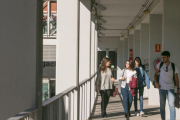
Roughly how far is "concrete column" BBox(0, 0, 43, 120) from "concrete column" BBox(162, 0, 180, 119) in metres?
6.19

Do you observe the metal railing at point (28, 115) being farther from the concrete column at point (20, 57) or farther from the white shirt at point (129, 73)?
the white shirt at point (129, 73)

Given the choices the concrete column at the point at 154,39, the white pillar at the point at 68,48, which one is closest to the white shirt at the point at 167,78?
the white pillar at the point at 68,48

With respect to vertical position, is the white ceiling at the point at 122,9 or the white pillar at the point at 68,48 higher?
the white ceiling at the point at 122,9

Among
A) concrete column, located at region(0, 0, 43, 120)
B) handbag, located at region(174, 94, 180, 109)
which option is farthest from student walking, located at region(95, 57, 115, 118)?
concrete column, located at region(0, 0, 43, 120)

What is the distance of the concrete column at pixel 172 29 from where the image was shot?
8.10 metres

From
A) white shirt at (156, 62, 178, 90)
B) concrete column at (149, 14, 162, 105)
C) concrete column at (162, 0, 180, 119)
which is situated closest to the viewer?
white shirt at (156, 62, 178, 90)

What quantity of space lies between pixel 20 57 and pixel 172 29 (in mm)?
6734

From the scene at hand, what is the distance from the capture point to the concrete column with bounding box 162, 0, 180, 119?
810 centimetres

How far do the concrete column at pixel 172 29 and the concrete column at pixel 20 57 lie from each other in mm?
6192

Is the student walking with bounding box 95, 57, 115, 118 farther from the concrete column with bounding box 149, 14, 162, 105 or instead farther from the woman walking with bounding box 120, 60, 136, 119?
the concrete column with bounding box 149, 14, 162, 105

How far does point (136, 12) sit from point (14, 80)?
11.8 meters

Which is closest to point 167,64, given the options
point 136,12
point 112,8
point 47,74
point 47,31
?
point 112,8

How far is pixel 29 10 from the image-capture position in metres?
2.23

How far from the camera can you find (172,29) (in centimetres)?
822
